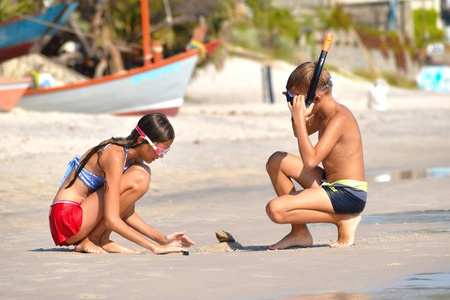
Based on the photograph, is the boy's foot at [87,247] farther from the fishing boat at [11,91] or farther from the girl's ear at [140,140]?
the fishing boat at [11,91]

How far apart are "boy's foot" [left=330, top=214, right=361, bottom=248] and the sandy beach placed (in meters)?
0.10

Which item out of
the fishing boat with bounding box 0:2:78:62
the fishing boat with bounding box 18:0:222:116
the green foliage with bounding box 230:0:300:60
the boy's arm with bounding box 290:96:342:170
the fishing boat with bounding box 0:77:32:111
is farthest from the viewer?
the green foliage with bounding box 230:0:300:60

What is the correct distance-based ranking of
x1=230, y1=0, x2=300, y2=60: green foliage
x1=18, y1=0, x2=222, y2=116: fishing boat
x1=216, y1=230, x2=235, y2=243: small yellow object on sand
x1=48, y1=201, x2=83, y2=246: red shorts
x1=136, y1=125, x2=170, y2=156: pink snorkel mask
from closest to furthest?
x1=136, y1=125, x2=170, y2=156: pink snorkel mask → x1=48, y1=201, x2=83, y2=246: red shorts → x1=216, y1=230, x2=235, y2=243: small yellow object on sand → x1=18, y1=0, x2=222, y2=116: fishing boat → x1=230, y1=0, x2=300, y2=60: green foliage

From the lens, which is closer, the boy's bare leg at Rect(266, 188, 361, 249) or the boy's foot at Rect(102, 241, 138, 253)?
the boy's bare leg at Rect(266, 188, 361, 249)

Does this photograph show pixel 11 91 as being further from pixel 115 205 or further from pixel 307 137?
pixel 307 137

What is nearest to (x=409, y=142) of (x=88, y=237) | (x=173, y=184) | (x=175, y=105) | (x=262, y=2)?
(x=173, y=184)

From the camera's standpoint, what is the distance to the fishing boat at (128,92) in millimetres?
16250

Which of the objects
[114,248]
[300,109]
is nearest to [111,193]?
[114,248]

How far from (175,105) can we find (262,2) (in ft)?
73.1

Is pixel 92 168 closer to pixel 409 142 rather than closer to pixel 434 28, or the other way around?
pixel 409 142

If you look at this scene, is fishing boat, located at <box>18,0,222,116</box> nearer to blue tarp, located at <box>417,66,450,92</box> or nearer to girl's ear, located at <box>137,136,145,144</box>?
girl's ear, located at <box>137,136,145,144</box>

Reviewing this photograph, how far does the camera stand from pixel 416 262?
412cm

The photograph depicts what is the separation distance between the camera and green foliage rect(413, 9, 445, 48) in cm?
6125

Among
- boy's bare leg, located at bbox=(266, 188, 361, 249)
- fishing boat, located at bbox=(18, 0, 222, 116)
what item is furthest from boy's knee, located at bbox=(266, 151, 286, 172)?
fishing boat, located at bbox=(18, 0, 222, 116)
